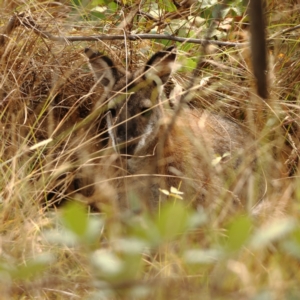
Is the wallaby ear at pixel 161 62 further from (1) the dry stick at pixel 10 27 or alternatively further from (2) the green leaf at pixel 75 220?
(2) the green leaf at pixel 75 220

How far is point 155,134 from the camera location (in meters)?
4.27

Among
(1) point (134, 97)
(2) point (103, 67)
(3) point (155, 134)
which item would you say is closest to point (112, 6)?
(2) point (103, 67)

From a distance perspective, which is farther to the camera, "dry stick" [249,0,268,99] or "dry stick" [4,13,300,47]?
"dry stick" [4,13,300,47]

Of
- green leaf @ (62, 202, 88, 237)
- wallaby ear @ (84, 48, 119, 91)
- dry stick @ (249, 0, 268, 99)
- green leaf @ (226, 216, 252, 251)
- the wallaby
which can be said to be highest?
dry stick @ (249, 0, 268, 99)

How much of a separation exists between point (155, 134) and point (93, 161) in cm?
47

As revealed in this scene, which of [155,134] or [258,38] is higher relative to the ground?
[258,38]

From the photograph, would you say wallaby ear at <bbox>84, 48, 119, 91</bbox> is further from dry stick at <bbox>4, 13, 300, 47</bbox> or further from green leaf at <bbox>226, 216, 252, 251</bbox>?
green leaf at <bbox>226, 216, 252, 251</bbox>

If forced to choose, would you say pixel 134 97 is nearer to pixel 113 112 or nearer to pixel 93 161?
pixel 113 112

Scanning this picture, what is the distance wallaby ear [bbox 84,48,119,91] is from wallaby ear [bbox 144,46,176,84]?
0.82 ft

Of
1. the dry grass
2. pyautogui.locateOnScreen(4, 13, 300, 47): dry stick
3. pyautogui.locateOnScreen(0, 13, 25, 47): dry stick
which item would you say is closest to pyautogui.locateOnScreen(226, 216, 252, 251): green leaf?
the dry grass

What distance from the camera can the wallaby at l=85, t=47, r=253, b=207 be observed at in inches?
158

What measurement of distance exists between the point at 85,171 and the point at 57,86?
29.5 inches

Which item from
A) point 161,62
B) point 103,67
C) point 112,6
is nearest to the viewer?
point 161,62

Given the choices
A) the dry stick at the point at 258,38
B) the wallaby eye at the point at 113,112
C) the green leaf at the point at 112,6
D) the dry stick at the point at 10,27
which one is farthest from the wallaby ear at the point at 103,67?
the dry stick at the point at 258,38
